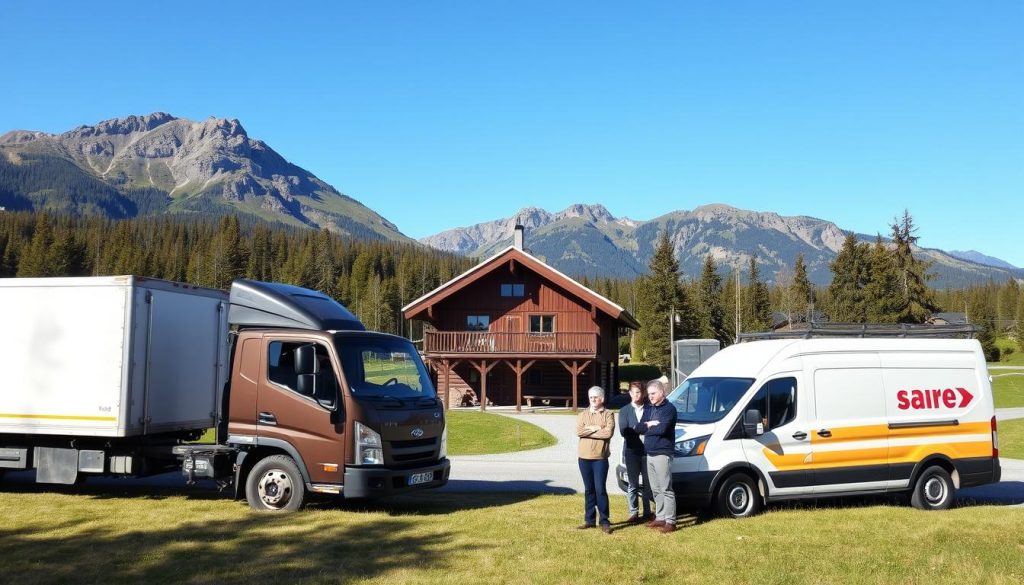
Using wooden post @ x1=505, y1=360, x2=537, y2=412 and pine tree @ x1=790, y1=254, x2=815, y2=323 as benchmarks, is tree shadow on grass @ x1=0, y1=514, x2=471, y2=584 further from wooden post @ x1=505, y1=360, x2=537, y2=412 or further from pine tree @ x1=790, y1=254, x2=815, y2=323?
pine tree @ x1=790, y1=254, x2=815, y2=323

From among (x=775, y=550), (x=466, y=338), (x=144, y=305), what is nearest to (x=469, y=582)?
(x=775, y=550)

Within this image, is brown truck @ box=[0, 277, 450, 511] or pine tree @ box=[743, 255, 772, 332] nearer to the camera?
brown truck @ box=[0, 277, 450, 511]

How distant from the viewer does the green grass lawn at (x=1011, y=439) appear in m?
19.3

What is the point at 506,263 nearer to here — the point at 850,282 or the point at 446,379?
the point at 446,379

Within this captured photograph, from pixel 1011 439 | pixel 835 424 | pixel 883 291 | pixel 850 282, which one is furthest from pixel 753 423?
pixel 850 282

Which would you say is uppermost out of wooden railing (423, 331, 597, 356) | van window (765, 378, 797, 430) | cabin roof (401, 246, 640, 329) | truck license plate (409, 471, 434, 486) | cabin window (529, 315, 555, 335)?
cabin roof (401, 246, 640, 329)

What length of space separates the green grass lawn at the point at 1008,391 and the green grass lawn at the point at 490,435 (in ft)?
87.8

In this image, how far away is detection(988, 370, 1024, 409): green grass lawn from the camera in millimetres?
41078

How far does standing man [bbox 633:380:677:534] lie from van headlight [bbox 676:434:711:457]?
2.52ft

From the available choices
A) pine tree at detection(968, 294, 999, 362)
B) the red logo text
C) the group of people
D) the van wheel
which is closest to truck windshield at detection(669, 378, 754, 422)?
the van wheel

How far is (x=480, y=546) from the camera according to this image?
26.6 ft

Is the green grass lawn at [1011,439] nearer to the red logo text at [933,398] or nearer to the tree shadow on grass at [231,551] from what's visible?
the red logo text at [933,398]

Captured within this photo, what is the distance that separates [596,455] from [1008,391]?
48.8 metres

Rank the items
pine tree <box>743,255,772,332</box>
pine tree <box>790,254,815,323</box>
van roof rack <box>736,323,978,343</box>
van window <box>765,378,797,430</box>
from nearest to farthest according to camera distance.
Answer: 1. van window <box>765,378,797,430</box>
2. van roof rack <box>736,323,978,343</box>
3. pine tree <box>743,255,772,332</box>
4. pine tree <box>790,254,815,323</box>
